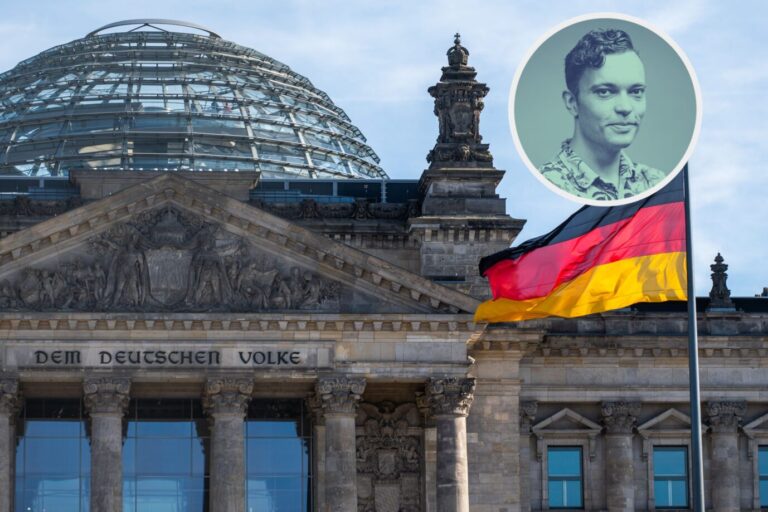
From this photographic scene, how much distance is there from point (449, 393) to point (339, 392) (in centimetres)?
345

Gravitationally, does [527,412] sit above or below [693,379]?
above

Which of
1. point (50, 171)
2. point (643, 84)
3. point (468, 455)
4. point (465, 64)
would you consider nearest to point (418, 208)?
point (465, 64)

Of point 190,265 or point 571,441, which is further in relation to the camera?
point 571,441

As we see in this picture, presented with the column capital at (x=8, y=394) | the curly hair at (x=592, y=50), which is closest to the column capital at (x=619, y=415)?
the column capital at (x=8, y=394)

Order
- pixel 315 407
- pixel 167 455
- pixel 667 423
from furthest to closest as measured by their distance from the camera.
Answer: pixel 667 423 < pixel 167 455 < pixel 315 407

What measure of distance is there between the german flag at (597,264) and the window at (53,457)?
20549 millimetres

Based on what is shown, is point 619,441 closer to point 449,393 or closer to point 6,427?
point 449,393

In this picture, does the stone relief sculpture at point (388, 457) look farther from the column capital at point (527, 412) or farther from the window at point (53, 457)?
the window at point (53, 457)

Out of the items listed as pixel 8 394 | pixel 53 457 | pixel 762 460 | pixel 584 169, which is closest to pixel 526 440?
pixel 762 460

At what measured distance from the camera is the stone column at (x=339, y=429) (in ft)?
222

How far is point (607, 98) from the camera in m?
42.6

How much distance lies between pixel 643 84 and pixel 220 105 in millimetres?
54815

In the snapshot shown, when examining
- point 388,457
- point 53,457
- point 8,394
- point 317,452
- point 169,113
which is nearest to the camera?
point 8,394

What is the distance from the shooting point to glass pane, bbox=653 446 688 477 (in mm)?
75812
